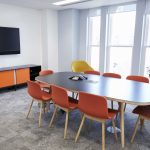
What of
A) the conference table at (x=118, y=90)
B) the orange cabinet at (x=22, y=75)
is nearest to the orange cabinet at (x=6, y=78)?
the orange cabinet at (x=22, y=75)

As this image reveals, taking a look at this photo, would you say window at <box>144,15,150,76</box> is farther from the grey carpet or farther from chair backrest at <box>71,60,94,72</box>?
the grey carpet

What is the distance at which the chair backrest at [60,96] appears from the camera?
106 inches

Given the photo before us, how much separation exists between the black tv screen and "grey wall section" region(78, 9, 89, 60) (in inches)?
91.0

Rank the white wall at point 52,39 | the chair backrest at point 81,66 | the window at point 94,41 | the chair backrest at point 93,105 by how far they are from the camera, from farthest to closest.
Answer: the white wall at point 52,39 → the window at point 94,41 → the chair backrest at point 81,66 → the chair backrest at point 93,105

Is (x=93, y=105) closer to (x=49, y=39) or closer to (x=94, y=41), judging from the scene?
(x=94, y=41)

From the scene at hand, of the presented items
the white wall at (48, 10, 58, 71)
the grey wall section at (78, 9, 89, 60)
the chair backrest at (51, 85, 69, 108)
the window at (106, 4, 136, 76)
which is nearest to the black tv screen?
the white wall at (48, 10, 58, 71)

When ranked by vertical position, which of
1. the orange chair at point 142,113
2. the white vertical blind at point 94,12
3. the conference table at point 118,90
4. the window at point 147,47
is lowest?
the orange chair at point 142,113

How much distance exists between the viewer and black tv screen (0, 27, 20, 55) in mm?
5387

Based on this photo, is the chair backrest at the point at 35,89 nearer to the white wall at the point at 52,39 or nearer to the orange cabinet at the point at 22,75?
the orange cabinet at the point at 22,75

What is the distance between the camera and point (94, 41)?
637 centimetres

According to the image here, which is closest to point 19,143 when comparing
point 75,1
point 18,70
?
point 18,70

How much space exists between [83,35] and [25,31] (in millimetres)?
2127

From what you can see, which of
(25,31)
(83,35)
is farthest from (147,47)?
(25,31)

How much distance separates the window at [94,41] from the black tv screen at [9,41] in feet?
8.55
